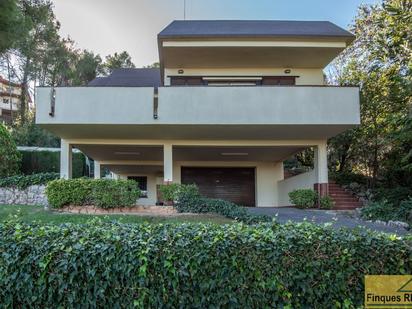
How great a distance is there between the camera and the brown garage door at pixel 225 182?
1861 centimetres

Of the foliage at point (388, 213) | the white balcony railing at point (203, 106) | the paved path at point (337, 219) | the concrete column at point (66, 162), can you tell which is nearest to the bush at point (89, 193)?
the concrete column at point (66, 162)

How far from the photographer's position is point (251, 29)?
46.9 feet

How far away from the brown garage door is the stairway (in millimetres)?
4516

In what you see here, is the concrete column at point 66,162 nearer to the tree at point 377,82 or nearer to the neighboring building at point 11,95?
the tree at point 377,82

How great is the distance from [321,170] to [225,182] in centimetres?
626

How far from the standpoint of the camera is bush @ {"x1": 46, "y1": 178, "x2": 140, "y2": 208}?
1126 cm

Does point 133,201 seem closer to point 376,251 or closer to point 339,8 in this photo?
point 376,251

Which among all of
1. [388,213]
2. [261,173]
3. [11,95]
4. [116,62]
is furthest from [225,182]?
[116,62]

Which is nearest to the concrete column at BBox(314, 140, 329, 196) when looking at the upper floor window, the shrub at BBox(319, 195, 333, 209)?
the shrub at BBox(319, 195, 333, 209)

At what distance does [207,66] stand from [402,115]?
7542mm

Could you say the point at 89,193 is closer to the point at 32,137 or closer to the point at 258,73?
the point at 258,73

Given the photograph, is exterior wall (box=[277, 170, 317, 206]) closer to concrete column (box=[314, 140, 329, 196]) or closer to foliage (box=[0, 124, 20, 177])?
concrete column (box=[314, 140, 329, 196])

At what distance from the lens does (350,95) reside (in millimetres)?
12047

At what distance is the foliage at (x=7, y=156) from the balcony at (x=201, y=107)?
4174 mm
